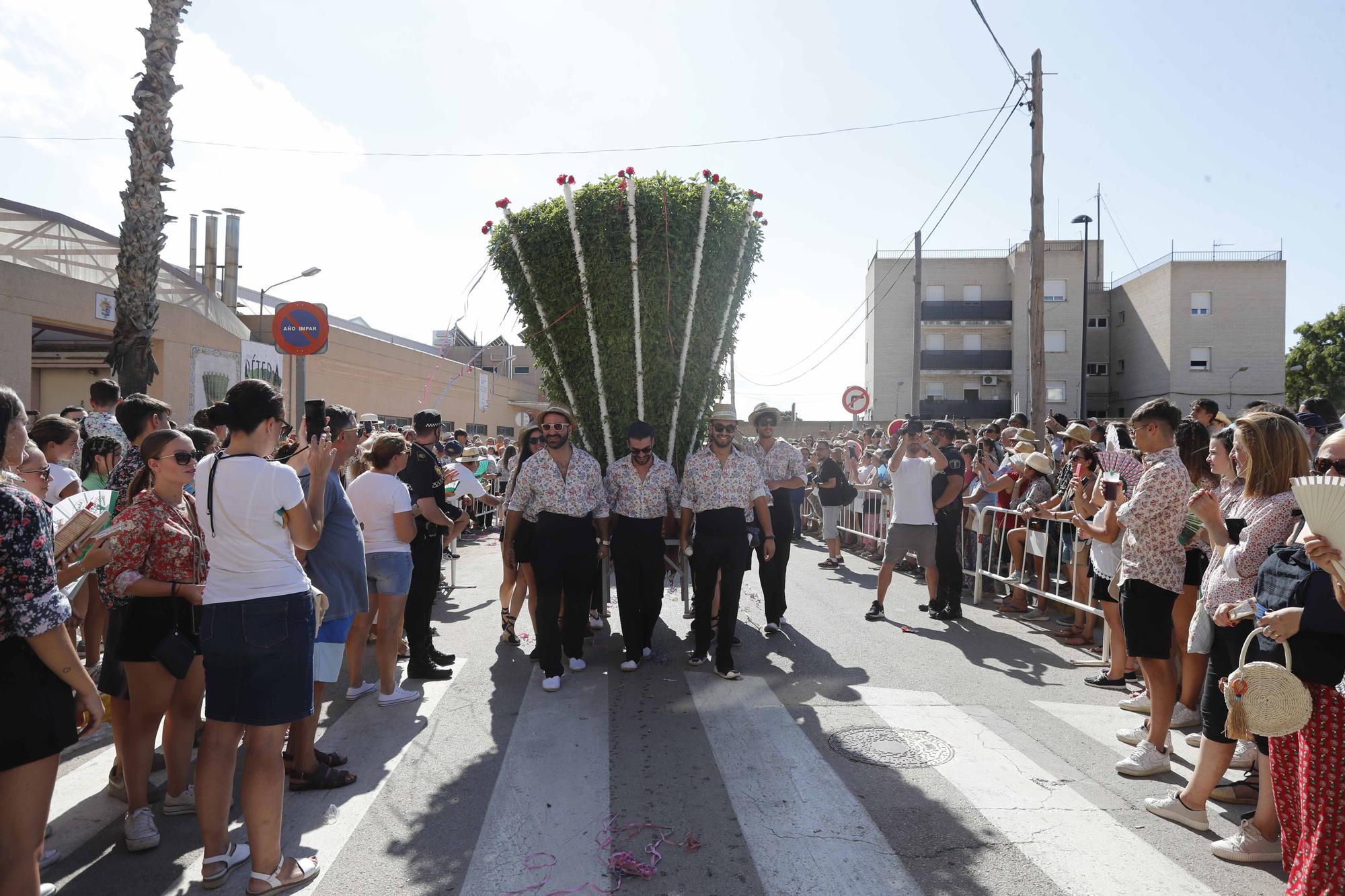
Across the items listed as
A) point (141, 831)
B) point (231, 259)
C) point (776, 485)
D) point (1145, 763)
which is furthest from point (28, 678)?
point (231, 259)

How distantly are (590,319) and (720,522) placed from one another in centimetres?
210

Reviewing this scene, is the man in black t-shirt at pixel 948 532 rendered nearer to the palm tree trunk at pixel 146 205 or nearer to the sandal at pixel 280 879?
the sandal at pixel 280 879

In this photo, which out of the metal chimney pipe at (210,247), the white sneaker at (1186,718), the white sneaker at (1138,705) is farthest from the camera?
the metal chimney pipe at (210,247)

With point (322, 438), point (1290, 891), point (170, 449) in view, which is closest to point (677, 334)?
point (322, 438)

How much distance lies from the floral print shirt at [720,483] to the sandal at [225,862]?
386 cm

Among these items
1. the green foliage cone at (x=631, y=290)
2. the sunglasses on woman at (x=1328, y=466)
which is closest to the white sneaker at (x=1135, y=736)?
the sunglasses on woman at (x=1328, y=466)

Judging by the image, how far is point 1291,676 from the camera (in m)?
3.14

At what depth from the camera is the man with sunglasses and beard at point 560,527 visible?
6.23 meters

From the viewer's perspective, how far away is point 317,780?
14.3 feet

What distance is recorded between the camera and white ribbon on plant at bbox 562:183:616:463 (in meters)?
7.12

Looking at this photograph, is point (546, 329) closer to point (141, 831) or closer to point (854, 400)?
point (141, 831)

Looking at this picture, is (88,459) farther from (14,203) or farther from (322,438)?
(14,203)

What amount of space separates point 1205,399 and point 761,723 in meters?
4.42

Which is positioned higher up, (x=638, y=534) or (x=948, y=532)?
(x=638, y=534)
